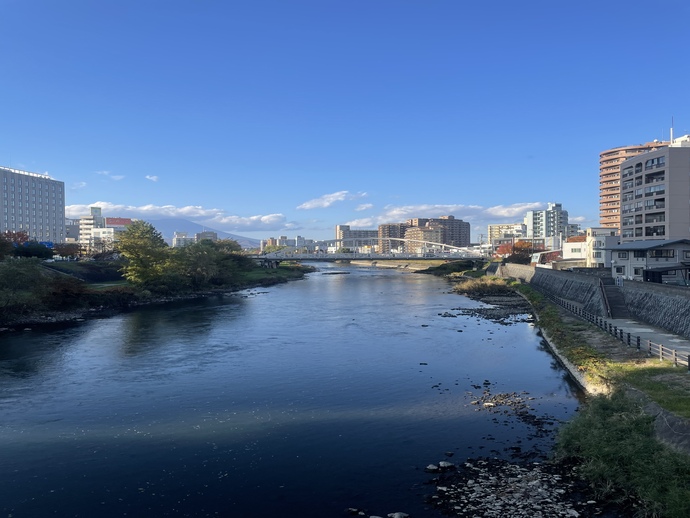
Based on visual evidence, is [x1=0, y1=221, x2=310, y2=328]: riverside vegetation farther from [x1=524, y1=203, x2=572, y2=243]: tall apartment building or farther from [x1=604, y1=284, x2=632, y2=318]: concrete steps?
[x1=524, y1=203, x2=572, y2=243]: tall apartment building

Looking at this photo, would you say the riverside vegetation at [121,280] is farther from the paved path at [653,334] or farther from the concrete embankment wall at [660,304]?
the concrete embankment wall at [660,304]

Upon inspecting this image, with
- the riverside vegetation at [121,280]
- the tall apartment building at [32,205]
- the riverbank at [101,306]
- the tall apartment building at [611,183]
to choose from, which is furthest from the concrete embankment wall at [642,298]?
the tall apartment building at [32,205]

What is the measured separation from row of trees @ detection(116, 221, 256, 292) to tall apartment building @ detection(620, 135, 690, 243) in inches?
1828

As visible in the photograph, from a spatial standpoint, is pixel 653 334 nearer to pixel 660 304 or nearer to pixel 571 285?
pixel 660 304

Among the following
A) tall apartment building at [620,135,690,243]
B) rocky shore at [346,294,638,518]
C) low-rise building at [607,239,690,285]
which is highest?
tall apartment building at [620,135,690,243]

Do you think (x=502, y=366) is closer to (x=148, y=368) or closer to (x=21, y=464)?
(x=148, y=368)

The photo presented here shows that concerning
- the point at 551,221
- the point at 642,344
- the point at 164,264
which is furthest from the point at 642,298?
the point at 551,221

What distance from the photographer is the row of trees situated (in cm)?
4856

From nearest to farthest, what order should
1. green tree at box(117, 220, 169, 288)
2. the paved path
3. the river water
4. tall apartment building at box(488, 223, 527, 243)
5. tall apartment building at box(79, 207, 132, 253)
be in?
1. the river water
2. the paved path
3. green tree at box(117, 220, 169, 288)
4. tall apartment building at box(79, 207, 132, 253)
5. tall apartment building at box(488, 223, 527, 243)

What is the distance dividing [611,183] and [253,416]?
82021mm

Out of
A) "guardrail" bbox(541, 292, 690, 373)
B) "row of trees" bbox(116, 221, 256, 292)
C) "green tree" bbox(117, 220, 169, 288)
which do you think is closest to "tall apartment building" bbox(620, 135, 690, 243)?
"guardrail" bbox(541, 292, 690, 373)

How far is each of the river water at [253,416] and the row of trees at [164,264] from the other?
772 inches

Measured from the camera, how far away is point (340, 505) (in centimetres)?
959

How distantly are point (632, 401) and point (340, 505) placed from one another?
7.99 m
